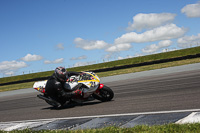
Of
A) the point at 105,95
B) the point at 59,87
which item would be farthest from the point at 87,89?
the point at 59,87

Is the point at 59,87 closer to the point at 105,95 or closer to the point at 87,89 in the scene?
the point at 87,89

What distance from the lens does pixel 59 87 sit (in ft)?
30.1

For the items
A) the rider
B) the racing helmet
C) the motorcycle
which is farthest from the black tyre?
the racing helmet

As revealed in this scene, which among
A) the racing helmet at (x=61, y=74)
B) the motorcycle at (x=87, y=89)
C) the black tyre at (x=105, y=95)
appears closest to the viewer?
the racing helmet at (x=61, y=74)

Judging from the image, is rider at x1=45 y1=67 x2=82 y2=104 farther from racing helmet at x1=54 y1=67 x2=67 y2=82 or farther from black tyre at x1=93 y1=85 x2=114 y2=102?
black tyre at x1=93 y1=85 x2=114 y2=102

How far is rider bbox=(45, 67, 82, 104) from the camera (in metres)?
9.04

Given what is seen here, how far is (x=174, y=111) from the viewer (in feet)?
19.9

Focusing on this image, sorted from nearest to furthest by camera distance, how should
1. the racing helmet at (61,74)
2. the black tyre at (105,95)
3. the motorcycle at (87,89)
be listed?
1. the racing helmet at (61,74)
2. the motorcycle at (87,89)
3. the black tyre at (105,95)

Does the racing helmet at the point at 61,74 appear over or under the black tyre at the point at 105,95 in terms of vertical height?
over

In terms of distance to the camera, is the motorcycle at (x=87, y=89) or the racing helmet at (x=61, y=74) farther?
the motorcycle at (x=87, y=89)

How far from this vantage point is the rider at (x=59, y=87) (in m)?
9.04

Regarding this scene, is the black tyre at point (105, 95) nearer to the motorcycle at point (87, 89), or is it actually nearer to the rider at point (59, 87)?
the motorcycle at point (87, 89)

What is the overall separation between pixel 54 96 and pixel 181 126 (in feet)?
19.1

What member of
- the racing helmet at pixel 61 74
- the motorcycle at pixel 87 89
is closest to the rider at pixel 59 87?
the racing helmet at pixel 61 74
